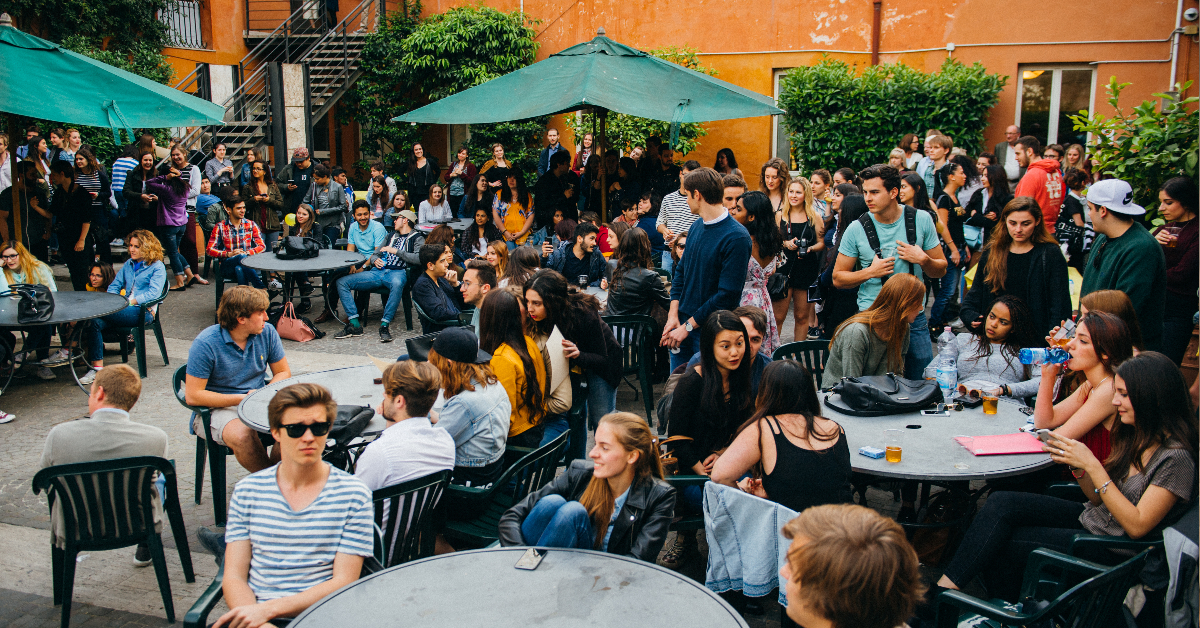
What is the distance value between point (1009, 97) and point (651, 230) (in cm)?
766

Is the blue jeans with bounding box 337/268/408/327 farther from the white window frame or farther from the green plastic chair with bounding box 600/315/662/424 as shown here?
the white window frame

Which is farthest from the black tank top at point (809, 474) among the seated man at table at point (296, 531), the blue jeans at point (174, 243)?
the blue jeans at point (174, 243)

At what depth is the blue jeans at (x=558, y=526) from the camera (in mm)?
3285

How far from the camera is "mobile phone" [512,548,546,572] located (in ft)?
9.97

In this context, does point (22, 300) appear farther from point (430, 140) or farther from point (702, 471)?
point (430, 140)

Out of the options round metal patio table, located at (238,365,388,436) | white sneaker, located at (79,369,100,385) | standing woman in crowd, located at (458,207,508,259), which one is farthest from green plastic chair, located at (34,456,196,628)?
standing woman in crowd, located at (458,207,508,259)

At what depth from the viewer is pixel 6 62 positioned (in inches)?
284

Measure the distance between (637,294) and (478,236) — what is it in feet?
14.0

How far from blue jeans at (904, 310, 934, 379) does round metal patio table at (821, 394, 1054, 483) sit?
0.69m

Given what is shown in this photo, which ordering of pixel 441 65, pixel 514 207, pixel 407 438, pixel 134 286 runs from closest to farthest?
pixel 407 438, pixel 134 286, pixel 514 207, pixel 441 65

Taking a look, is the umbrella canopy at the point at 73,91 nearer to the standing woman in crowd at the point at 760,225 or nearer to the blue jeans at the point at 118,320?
the blue jeans at the point at 118,320

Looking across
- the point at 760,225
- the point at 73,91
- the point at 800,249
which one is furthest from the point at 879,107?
the point at 73,91

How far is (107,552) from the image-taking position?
475 cm

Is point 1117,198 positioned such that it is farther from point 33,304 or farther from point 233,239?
point 233,239
